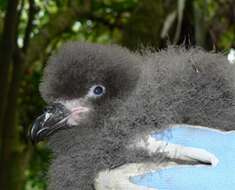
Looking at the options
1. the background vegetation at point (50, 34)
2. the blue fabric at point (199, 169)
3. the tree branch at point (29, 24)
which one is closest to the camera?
the blue fabric at point (199, 169)

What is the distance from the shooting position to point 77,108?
1.07 m

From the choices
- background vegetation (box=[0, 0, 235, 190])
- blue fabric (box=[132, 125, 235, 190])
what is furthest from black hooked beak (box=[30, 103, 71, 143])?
background vegetation (box=[0, 0, 235, 190])

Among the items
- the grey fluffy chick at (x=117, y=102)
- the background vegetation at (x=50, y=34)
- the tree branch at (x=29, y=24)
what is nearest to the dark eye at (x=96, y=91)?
the grey fluffy chick at (x=117, y=102)

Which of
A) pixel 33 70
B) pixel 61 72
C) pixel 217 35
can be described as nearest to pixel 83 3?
pixel 33 70

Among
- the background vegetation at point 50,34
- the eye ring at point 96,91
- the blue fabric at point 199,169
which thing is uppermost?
the eye ring at point 96,91

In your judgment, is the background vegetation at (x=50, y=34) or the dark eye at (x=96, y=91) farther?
the background vegetation at (x=50, y=34)

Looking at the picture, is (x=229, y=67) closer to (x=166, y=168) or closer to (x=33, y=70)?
(x=166, y=168)

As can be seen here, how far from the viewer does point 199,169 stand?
1.00m

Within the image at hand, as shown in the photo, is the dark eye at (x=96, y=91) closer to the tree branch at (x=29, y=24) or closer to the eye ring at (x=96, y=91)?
the eye ring at (x=96, y=91)

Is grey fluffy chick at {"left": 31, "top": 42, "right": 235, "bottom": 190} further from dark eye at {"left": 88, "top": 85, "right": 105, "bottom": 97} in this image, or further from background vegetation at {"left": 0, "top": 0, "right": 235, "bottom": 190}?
background vegetation at {"left": 0, "top": 0, "right": 235, "bottom": 190}

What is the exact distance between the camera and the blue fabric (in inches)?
38.9

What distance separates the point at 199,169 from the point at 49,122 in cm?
26

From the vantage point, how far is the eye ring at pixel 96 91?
1062 mm

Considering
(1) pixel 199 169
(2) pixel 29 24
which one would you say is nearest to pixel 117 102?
(1) pixel 199 169
